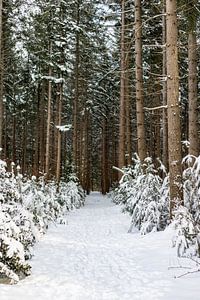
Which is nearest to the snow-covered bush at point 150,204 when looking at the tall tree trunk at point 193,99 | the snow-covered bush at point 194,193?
the tall tree trunk at point 193,99

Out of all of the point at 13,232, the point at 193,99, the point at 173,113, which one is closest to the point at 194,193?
the point at 173,113

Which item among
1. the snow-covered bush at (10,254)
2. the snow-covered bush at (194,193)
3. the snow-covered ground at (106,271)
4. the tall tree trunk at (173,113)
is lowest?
the snow-covered ground at (106,271)

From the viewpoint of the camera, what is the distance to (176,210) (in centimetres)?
867

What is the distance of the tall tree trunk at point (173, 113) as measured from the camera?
8.95m

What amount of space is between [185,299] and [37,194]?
766 cm

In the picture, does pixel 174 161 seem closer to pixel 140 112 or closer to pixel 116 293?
pixel 116 293

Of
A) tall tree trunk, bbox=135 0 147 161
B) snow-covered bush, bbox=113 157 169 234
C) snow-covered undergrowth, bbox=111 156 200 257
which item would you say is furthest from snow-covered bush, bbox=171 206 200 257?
tall tree trunk, bbox=135 0 147 161

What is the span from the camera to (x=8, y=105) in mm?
27688

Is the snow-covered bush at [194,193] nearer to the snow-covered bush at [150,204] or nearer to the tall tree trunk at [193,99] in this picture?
the snow-covered bush at [150,204]

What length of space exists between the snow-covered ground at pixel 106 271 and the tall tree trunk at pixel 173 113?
108 centimetres

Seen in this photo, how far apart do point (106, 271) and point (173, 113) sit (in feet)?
12.8

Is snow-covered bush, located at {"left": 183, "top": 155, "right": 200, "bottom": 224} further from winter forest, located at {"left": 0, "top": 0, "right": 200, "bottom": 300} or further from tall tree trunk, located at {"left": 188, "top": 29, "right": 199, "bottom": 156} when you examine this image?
tall tree trunk, located at {"left": 188, "top": 29, "right": 199, "bottom": 156}

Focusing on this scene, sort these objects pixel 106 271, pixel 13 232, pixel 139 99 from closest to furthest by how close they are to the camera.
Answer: pixel 13 232 < pixel 106 271 < pixel 139 99

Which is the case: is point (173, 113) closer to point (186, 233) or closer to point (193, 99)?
point (186, 233)
